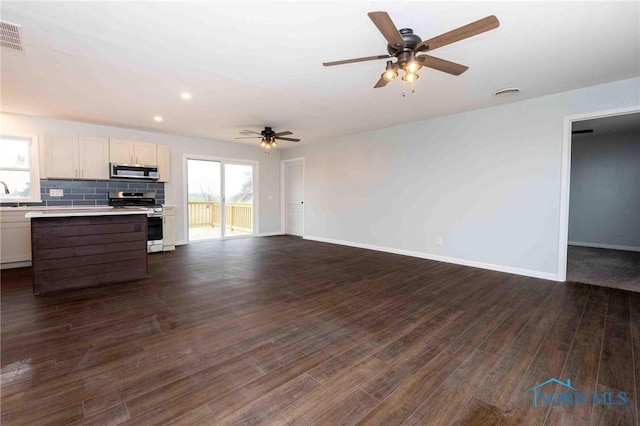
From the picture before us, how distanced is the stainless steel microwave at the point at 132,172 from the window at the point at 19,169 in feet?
3.70

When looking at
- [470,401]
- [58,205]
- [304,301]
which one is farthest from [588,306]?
[58,205]

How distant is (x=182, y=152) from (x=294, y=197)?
3.17 metres

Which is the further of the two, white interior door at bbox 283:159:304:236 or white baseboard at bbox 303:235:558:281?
white interior door at bbox 283:159:304:236

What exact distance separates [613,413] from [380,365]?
1.27 metres

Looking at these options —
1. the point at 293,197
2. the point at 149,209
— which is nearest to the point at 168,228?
the point at 149,209

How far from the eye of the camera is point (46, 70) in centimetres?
313

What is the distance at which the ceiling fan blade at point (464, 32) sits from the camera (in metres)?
1.83

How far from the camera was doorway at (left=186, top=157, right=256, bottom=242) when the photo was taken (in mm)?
7001

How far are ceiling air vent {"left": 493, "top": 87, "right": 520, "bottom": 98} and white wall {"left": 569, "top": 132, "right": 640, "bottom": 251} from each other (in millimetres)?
4516

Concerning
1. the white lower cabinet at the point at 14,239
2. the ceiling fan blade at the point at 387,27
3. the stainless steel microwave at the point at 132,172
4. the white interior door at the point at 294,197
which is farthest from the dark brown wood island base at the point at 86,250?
the white interior door at the point at 294,197

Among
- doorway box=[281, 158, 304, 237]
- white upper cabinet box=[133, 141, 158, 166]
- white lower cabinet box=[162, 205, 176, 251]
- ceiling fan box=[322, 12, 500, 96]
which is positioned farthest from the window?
ceiling fan box=[322, 12, 500, 96]

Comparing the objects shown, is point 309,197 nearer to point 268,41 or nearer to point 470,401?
point 268,41

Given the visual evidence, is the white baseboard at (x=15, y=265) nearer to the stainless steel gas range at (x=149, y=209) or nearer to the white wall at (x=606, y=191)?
the stainless steel gas range at (x=149, y=209)

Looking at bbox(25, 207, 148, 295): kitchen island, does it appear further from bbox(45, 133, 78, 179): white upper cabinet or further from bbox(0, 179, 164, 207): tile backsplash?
bbox(0, 179, 164, 207): tile backsplash
